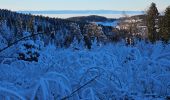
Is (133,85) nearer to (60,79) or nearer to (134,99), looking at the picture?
(134,99)

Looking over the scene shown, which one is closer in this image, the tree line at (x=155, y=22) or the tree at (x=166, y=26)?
the tree at (x=166, y=26)

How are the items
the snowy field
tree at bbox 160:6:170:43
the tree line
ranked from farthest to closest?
the tree line → tree at bbox 160:6:170:43 → the snowy field

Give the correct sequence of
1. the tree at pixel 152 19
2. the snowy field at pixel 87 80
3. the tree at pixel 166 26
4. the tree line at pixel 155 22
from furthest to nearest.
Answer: the tree at pixel 152 19 → the tree line at pixel 155 22 → the tree at pixel 166 26 → the snowy field at pixel 87 80

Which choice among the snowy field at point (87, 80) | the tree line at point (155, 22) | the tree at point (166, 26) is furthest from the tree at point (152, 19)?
the snowy field at point (87, 80)

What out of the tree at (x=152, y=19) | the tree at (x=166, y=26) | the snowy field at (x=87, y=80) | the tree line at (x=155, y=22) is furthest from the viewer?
the tree at (x=152, y=19)

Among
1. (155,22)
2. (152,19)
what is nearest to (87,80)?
(152,19)

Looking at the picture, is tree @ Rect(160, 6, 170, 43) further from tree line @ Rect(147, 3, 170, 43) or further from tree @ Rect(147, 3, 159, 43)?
tree @ Rect(147, 3, 159, 43)

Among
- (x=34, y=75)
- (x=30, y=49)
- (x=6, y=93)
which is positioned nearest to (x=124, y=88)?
(x=34, y=75)

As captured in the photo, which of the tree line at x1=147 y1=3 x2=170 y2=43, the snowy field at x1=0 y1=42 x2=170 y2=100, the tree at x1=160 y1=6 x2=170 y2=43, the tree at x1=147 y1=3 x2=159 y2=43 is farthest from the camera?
the tree at x1=147 y1=3 x2=159 y2=43

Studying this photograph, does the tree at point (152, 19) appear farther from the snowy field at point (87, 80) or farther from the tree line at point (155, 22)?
the snowy field at point (87, 80)

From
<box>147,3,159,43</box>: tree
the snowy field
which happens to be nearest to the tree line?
<box>147,3,159,43</box>: tree

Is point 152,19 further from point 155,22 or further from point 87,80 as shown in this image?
point 87,80
